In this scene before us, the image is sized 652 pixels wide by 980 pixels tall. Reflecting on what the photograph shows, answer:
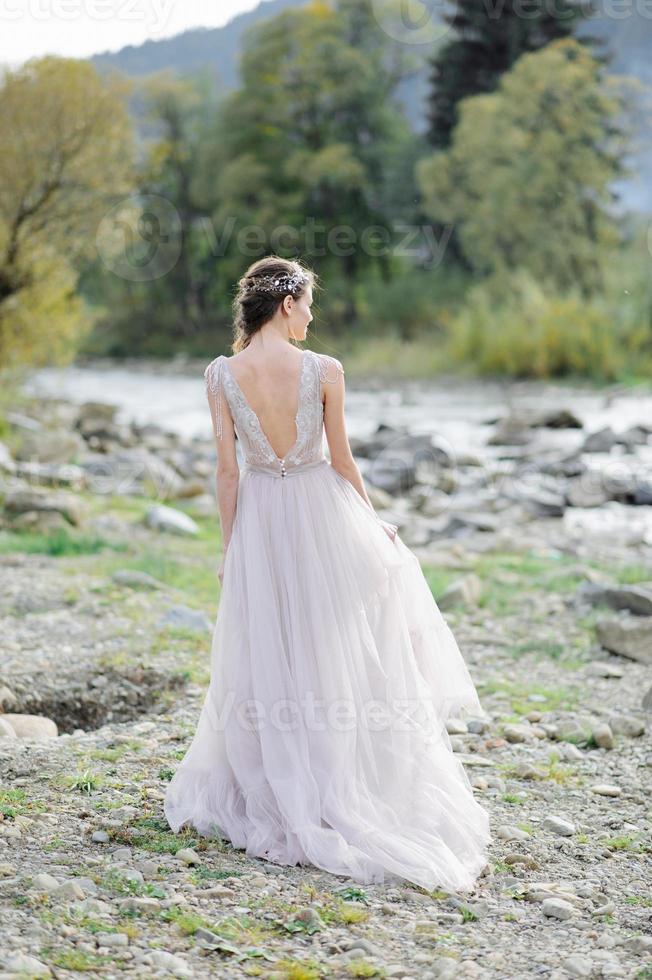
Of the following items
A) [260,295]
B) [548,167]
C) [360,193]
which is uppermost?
[360,193]

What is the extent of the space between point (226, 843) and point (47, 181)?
52.4 feet

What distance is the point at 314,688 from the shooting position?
13.8 ft

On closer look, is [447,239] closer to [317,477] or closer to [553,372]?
[553,372]

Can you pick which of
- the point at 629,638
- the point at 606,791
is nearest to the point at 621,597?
the point at 629,638

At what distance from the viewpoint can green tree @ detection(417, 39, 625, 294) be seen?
104ft

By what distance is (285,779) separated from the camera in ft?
13.7

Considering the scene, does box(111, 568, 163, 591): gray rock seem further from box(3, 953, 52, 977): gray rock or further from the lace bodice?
box(3, 953, 52, 977): gray rock

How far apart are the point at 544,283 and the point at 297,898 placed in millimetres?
30288

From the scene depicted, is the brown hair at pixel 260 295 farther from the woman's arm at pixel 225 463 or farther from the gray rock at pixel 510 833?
the gray rock at pixel 510 833

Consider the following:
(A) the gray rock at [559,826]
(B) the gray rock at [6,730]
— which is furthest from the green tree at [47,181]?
(A) the gray rock at [559,826]

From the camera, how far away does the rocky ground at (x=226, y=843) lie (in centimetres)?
339

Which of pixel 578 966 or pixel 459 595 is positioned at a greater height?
pixel 578 966

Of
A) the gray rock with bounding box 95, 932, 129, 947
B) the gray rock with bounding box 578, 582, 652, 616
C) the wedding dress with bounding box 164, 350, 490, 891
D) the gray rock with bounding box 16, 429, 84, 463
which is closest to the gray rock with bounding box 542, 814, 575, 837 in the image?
the wedding dress with bounding box 164, 350, 490, 891

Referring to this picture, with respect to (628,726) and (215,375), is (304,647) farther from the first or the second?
(628,726)
